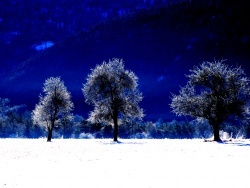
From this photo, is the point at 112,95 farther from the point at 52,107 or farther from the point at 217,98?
the point at 217,98

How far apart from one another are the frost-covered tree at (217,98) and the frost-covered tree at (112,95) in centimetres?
646

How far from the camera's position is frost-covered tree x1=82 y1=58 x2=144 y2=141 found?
4875 cm

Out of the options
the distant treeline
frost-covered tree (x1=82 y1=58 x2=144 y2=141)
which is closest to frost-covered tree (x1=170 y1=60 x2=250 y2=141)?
frost-covered tree (x1=82 y1=58 x2=144 y2=141)

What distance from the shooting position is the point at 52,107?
51.4 metres

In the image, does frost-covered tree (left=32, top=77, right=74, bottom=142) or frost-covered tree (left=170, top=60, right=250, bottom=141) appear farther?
frost-covered tree (left=32, top=77, right=74, bottom=142)

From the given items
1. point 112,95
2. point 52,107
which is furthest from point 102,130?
point 112,95

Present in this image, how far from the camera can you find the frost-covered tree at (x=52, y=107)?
1993 inches

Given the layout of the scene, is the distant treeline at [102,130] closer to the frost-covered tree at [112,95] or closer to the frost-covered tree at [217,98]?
the frost-covered tree at [112,95]

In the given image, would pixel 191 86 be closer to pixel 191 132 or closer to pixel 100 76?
pixel 100 76

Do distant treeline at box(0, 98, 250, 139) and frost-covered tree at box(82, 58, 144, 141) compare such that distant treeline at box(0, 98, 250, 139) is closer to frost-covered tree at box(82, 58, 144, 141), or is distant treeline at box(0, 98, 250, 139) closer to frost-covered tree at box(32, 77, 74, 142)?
frost-covered tree at box(32, 77, 74, 142)

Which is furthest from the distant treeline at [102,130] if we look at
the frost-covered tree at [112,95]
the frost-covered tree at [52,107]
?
the frost-covered tree at [112,95]

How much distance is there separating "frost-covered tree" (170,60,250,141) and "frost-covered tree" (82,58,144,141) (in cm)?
646

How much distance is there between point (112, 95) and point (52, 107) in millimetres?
9588

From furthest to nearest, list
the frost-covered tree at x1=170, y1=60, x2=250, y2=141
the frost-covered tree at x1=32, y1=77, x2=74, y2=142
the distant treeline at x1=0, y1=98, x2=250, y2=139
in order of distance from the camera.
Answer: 1. the distant treeline at x1=0, y1=98, x2=250, y2=139
2. the frost-covered tree at x1=32, y1=77, x2=74, y2=142
3. the frost-covered tree at x1=170, y1=60, x2=250, y2=141
